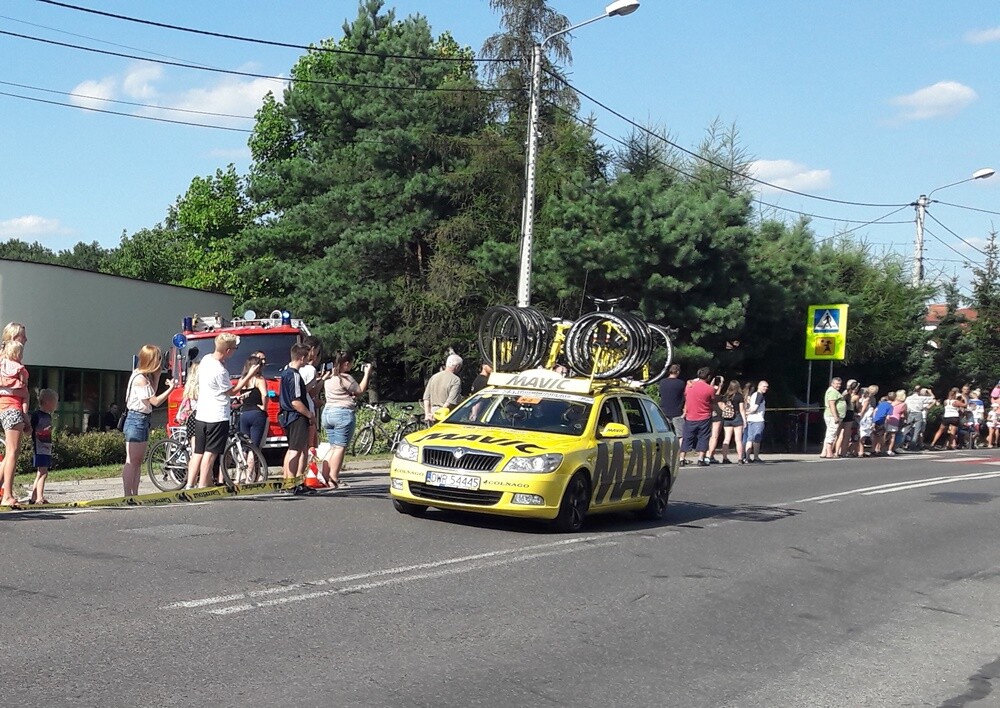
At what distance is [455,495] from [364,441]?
39.8ft

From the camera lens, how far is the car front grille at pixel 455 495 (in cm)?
1145

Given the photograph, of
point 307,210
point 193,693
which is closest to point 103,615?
point 193,693

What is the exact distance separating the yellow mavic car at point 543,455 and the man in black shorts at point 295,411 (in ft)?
7.95

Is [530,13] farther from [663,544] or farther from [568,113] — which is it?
[663,544]

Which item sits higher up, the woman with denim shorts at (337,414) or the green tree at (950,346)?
the green tree at (950,346)

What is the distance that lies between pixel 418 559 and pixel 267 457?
9460 millimetres

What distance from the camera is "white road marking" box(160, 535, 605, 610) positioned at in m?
7.67

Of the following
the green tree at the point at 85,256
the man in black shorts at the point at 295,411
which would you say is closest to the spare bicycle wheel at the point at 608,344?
the man in black shorts at the point at 295,411

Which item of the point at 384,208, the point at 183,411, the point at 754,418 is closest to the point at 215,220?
the point at 384,208

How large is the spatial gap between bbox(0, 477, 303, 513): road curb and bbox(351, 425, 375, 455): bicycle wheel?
8.22 meters

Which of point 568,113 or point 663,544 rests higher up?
point 568,113

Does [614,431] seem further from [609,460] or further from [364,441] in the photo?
[364,441]

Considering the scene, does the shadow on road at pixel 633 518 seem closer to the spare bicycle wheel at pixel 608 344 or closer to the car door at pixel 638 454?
the car door at pixel 638 454

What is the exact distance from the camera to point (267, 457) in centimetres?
1891
